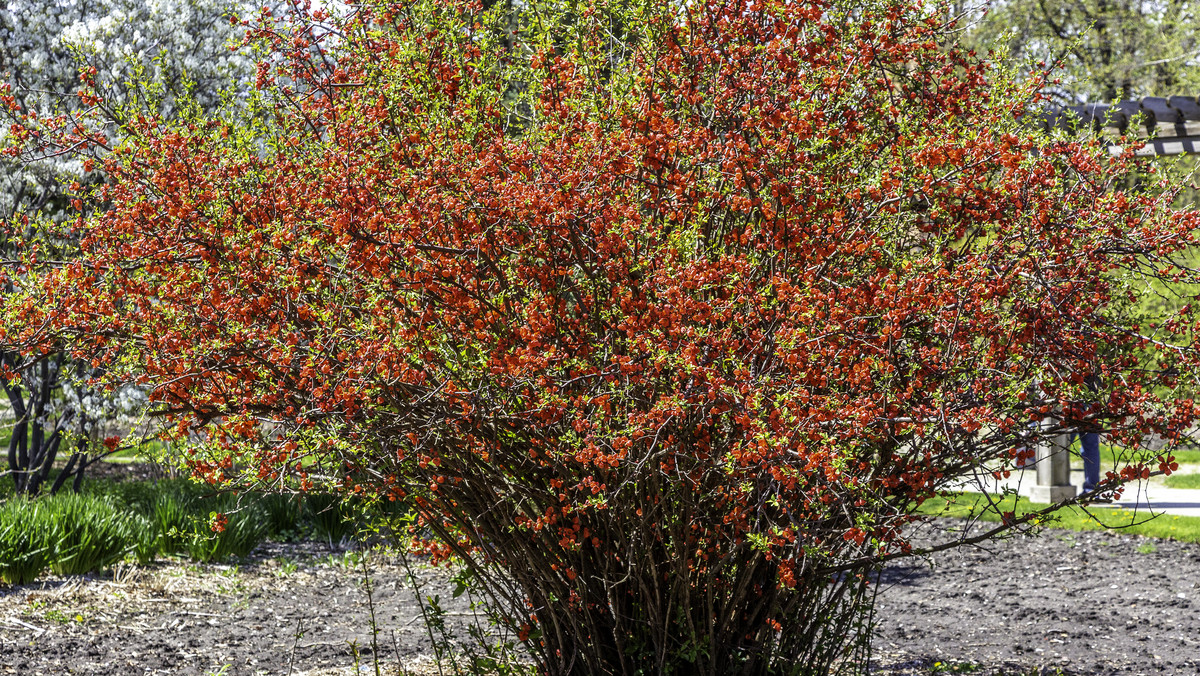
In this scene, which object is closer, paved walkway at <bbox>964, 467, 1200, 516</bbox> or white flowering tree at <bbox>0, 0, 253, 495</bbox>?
white flowering tree at <bbox>0, 0, 253, 495</bbox>

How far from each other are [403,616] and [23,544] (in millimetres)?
2468

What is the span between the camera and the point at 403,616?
647cm

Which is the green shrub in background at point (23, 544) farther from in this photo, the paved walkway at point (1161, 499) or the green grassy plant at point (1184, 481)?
the green grassy plant at point (1184, 481)

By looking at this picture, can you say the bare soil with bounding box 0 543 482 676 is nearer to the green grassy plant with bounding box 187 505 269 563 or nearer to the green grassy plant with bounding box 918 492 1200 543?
the green grassy plant with bounding box 187 505 269 563

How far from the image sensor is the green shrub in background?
256 inches

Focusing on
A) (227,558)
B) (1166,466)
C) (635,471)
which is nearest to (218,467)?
(635,471)

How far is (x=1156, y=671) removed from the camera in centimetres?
518

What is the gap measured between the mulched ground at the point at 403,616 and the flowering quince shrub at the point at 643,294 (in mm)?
1676

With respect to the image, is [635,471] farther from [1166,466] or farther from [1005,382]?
[1166,466]

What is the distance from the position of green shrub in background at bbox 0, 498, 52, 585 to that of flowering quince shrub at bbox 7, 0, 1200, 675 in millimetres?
3563

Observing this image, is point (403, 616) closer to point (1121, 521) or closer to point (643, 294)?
point (643, 294)

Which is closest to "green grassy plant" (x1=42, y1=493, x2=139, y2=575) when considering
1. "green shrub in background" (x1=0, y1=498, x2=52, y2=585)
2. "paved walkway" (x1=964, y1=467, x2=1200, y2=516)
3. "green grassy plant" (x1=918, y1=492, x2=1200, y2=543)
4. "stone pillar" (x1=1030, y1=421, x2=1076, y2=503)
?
"green shrub in background" (x1=0, y1=498, x2=52, y2=585)

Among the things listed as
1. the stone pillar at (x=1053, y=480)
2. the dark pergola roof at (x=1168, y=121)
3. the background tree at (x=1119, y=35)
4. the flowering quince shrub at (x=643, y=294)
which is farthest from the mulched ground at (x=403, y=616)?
the background tree at (x=1119, y=35)

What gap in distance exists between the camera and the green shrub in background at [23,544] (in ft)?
21.4
